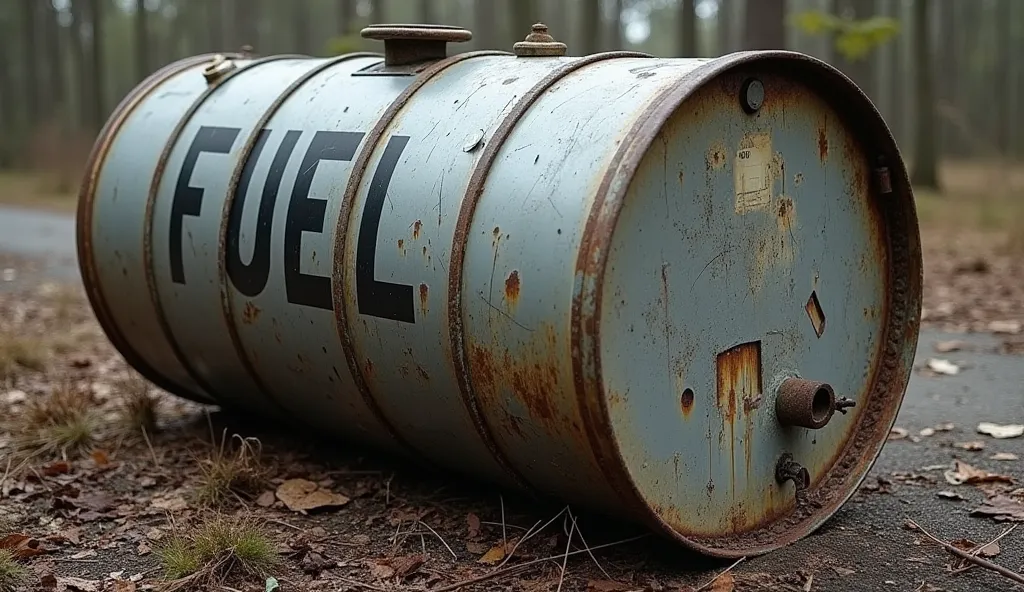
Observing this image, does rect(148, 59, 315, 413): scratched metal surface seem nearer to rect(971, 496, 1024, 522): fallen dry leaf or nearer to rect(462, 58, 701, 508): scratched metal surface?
rect(462, 58, 701, 508): scratched metal surface

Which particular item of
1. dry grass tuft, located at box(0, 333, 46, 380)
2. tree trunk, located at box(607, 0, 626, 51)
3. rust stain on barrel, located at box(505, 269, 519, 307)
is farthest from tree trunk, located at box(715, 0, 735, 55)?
rust stain on barrel, located at box(505, 269, 519, 307)

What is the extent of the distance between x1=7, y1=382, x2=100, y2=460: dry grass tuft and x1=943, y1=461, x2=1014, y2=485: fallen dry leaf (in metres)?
3.51

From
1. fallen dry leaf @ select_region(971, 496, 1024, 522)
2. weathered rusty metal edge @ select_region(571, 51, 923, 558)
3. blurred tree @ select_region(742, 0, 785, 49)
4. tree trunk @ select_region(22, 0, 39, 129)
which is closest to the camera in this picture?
weathered rusty metal edge @ select_region(571, 51, 923, 558)

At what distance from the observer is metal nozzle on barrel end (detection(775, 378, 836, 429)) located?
11.3ft

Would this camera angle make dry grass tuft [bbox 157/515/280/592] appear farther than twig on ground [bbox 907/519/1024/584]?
Yes

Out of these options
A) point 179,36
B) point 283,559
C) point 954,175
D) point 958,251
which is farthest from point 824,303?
point 179,36

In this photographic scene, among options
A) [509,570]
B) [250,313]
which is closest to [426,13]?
[250,313]

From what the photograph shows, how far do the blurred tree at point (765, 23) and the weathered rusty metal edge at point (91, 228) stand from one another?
643 centimetres

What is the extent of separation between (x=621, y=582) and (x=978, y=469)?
1.82m

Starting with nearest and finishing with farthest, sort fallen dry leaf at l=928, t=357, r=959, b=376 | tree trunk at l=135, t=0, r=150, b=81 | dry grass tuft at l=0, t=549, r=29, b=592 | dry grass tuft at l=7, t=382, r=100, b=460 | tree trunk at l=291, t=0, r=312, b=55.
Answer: dry grass tuft at l=0, t=549, r=29, b=592 → dry grass tuft at l=7, t=382, r=100, b=460 → fallen dry leaf at l=928, t=357, r=959, b=376 → tree trunk at l=135, t=0, r=150, b=81 → tree trunk at l=291, t=0, r=312, b=55

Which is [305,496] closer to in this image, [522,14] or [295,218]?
[295,218]

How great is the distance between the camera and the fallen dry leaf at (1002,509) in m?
3.71

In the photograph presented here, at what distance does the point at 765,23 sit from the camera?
1008 centimetres

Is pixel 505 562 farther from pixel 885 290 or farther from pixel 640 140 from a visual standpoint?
pixel 885 290
